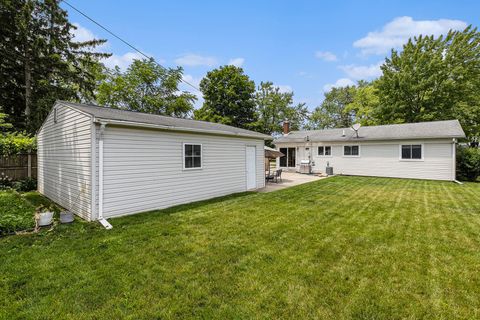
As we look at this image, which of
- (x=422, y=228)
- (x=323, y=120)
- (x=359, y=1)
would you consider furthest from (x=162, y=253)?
(x=323, y=120)

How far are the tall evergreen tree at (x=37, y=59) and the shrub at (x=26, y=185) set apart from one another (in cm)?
637

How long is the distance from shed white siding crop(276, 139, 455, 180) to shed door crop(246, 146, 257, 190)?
881 cm

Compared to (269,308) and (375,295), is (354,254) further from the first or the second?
(269,308)

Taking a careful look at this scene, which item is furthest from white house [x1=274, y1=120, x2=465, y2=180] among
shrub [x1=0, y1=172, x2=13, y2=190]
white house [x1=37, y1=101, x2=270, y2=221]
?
shrub [x1=0, y1=172, x2=13, y2=190]

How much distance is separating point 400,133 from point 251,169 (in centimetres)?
1081

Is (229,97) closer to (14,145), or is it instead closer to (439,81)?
(439,81)

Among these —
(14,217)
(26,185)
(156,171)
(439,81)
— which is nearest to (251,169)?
(156,171)

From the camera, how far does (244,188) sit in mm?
10578

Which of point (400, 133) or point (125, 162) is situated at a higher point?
point (400, 133)

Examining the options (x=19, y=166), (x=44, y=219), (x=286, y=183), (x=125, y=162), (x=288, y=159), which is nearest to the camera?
(x=44, y=219)

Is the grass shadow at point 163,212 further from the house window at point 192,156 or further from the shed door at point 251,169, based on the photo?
the shed door at point 251,169

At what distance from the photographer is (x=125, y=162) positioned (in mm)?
6309

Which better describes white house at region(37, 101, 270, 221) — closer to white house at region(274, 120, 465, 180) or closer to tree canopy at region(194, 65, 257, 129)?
white house at region(274, 120, 465, 180)

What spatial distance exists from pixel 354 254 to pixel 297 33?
43.9 ft
